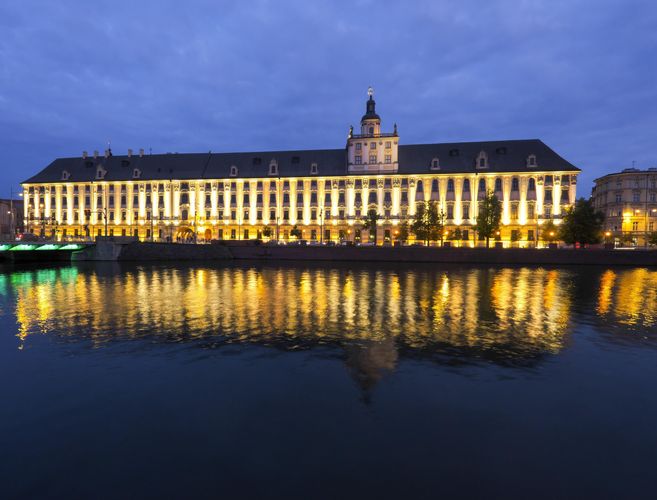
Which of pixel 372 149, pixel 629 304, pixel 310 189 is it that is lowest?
pixel 629 304

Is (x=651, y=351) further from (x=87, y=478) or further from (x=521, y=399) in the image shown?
(x=87, y=478)

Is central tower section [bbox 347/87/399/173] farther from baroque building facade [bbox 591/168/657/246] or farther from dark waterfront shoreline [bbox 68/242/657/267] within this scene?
baroque building facade [bbox 591/168/657/246]

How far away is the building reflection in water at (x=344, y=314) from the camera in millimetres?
15500

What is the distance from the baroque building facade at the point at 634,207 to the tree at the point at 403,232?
55687mm

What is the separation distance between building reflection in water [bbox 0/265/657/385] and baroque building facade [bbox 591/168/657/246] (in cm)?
7585

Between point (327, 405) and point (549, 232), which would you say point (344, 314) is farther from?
point (549, 232)

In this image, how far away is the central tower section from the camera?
3371 inches

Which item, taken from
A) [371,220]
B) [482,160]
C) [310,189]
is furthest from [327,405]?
[482,160]

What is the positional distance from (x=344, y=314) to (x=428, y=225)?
57.9 meters

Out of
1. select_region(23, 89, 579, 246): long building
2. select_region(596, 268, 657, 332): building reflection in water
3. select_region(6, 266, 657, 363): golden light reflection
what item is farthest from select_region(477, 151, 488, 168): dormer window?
select_region(6, 266, 657, 363): golden light reflection

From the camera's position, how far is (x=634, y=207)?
94.9 metres

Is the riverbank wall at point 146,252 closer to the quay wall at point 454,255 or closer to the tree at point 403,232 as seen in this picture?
the quay wall at point 454,255

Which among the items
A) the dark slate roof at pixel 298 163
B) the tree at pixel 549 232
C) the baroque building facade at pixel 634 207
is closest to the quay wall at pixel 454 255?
the tree at pixel 549 232

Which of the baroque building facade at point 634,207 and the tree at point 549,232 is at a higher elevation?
the baroque building facade at point 634,207
